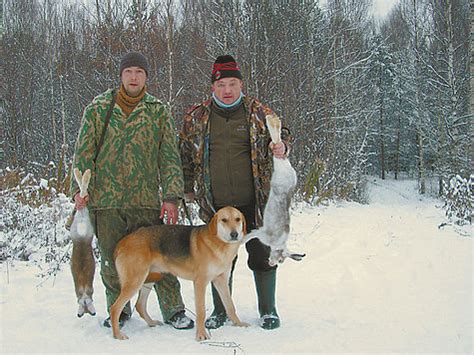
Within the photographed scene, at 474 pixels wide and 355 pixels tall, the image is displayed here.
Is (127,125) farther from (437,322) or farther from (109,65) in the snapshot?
(109,65)

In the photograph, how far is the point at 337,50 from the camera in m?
19.7

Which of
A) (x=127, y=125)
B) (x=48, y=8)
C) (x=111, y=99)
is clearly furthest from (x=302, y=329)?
(x=48, y=8)

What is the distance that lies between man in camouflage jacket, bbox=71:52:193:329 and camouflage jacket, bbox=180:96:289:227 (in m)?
0.17

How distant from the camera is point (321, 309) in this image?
4.39m

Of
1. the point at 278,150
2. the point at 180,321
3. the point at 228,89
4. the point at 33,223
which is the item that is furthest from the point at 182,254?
the point at 33,223

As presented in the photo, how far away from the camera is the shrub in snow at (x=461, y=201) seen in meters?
9.03

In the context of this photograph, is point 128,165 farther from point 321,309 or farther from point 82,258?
point 321,309

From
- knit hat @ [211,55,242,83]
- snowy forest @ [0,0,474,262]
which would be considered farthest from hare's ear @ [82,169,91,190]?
snowy forest @ [0,0,474,262]

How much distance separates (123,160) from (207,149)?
72 centimetres

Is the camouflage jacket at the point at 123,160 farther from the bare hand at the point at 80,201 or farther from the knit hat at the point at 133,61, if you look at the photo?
the knit hat at the point at 133,61

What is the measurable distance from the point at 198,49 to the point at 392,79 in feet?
62.9

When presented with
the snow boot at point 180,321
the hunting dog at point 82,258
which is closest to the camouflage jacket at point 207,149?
the snow boot at point 180,321

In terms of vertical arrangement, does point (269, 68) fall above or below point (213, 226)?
above

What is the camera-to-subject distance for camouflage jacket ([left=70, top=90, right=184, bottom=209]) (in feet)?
12.7
